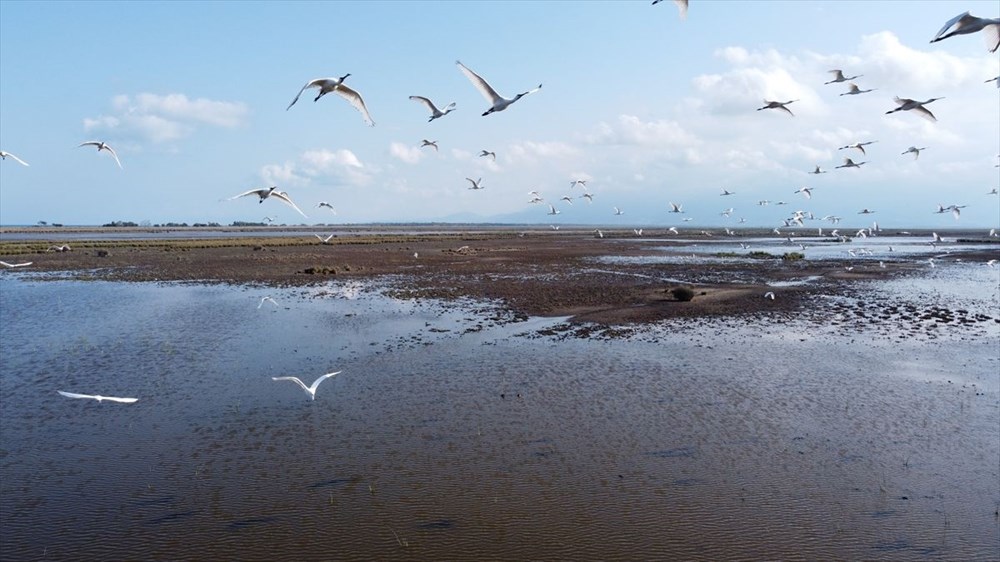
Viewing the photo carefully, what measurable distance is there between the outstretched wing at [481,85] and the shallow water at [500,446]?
21.8ft

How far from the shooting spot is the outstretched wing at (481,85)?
478 inches

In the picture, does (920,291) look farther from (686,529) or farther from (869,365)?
(686,529)

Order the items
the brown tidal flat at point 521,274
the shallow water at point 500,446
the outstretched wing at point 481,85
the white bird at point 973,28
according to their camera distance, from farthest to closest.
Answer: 1. the brown tidal flat at point 521,274
2. the outstretched wing at point 481,85
3. the white bird at point 973,28
4. the shallow water at point 500,446

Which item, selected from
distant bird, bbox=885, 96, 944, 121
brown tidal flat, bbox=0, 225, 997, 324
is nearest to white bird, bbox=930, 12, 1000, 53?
distant bird, bbox=885, 96, 944, 121

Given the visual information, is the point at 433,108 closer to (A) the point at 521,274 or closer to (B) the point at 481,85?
(B) the point at 481,85

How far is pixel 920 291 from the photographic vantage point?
3181cm

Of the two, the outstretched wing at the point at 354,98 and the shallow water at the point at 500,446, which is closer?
the shallow water at the point at 500,446

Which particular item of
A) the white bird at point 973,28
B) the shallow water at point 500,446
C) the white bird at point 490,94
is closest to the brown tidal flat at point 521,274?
the shallow water at point 500,446

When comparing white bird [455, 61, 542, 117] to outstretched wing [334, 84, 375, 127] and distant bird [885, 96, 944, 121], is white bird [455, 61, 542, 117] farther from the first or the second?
distant bird [885, 96, 944, 121]

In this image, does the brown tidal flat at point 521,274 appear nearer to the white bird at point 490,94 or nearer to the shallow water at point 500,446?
the shallow water at point 500,446

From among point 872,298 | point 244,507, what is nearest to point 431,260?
point 872,298

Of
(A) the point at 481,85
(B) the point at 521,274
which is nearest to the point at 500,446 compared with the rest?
(A) the point at 481,85

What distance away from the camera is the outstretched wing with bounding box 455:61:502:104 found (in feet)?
39.8

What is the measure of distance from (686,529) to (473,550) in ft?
9.51
